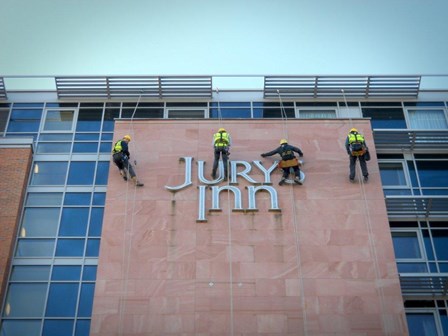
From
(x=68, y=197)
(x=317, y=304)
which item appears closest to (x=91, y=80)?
(x=68, y=197)

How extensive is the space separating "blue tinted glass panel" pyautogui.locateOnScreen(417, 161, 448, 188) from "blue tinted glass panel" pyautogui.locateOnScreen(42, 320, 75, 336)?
1488 cm

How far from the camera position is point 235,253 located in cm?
2214

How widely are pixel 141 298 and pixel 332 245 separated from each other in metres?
7.07

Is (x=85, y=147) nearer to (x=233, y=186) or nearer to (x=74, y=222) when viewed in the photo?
(x=74, y=222)

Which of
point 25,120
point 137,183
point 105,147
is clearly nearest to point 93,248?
point 137,183

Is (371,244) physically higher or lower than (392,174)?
lower

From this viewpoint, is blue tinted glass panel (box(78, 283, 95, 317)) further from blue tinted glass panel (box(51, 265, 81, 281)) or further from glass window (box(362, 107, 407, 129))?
glass window (box(362, 107, 407, 129))

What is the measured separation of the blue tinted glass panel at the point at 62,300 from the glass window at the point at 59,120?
7700 millimetres

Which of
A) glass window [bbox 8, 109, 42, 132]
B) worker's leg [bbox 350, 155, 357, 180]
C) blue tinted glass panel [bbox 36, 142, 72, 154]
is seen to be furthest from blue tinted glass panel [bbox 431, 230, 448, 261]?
glass window [bbox 8, 109, 42, 132]

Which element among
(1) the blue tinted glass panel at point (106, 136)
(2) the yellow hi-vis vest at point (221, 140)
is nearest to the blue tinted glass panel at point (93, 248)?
(1) the blue tinted glass panel at point (106, 136)

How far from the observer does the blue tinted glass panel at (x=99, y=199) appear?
24.5 m

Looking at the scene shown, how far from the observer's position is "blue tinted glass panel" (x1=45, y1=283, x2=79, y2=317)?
21734 mm

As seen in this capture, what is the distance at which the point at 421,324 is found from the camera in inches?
864

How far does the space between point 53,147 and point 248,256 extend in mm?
10099
